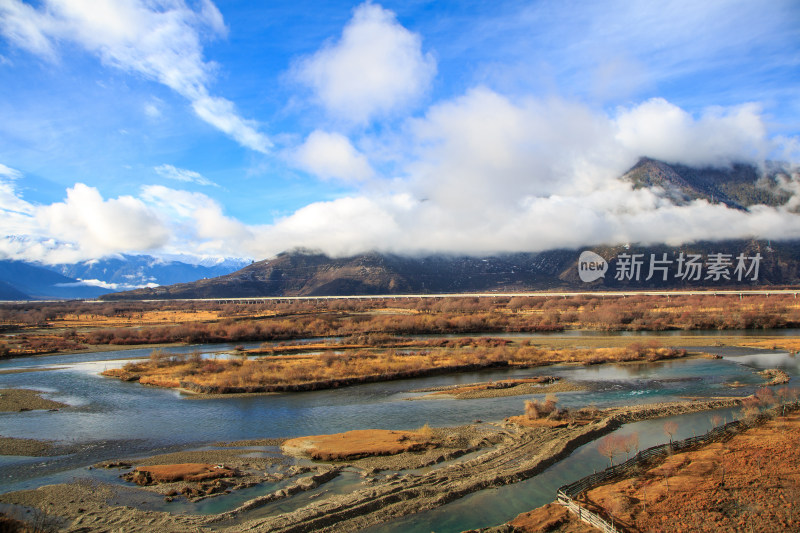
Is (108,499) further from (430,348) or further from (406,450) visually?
(430,348)

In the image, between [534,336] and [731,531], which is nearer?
[731,531]

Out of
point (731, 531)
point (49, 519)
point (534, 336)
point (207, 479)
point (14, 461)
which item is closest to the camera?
Answer: point (731, 531)

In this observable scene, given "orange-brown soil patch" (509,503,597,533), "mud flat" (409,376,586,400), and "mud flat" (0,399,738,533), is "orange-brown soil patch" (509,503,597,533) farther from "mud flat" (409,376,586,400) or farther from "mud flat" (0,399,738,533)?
"mud flat" (409,376,586,400)

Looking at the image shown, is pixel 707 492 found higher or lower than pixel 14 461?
higher

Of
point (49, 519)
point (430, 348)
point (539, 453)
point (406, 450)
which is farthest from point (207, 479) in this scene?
point (430, 348)

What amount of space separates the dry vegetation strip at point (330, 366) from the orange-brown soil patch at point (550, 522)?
91.4 feet

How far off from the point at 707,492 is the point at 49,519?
26891mm

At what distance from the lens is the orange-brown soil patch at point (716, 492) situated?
56.8ft

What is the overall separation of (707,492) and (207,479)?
22.4 m

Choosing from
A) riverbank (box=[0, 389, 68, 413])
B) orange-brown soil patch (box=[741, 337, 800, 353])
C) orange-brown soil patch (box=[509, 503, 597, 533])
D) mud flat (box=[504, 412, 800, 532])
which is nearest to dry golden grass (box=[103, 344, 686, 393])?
riverbank (box=[0, 389, 68, 413])

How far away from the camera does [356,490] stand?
2098 cm

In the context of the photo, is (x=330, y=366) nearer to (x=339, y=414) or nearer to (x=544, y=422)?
(x=339, y=414)

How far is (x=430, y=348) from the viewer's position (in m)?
68.6

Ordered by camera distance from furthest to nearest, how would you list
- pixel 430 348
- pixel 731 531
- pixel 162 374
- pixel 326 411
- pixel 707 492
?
pixel 430 348 → pixel 162 374 → pixel 326 411 → pixel 707 492 → pixel 731 531
